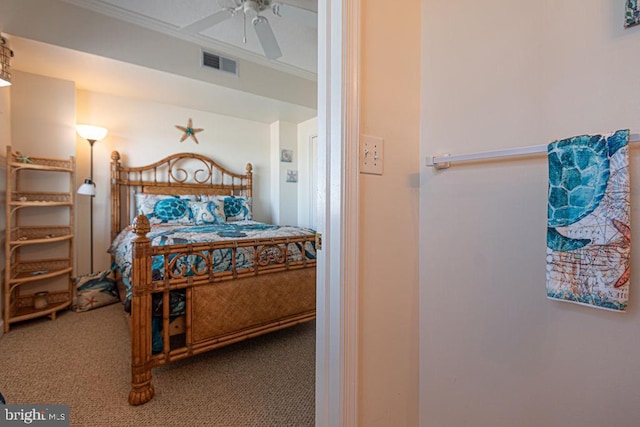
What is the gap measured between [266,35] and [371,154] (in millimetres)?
1884

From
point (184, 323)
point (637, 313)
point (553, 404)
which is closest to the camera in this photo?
point (637, 313)

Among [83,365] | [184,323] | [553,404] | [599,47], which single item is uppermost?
[599,47]

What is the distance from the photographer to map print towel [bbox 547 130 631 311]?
0.63m

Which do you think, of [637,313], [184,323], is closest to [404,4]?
[637,313]

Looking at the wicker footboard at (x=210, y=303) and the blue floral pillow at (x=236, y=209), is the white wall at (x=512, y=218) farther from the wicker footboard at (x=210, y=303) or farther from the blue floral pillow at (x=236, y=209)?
the blue floral pillow at (x=236, y=209)

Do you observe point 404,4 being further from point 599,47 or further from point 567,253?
point 567,253

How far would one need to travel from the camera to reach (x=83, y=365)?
1.81 m

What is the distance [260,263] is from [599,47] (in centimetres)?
178

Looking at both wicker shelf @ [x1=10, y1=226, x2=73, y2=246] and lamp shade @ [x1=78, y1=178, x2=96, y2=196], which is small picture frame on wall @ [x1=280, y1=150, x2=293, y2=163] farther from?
wicker shelf @ [x1=10, y1=226, x2=73, y2=246]

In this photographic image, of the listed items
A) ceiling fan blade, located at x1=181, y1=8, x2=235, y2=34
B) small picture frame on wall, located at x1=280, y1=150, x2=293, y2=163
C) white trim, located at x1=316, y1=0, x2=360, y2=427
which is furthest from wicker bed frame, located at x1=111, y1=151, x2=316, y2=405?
small picture frame on wall, located at x1=280, y1=150, x2=293, y2=163

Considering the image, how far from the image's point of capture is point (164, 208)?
314 cm

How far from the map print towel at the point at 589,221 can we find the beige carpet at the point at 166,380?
130cm

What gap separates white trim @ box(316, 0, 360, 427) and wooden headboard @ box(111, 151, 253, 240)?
3.35m

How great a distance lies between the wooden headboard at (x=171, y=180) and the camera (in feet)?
10.7
